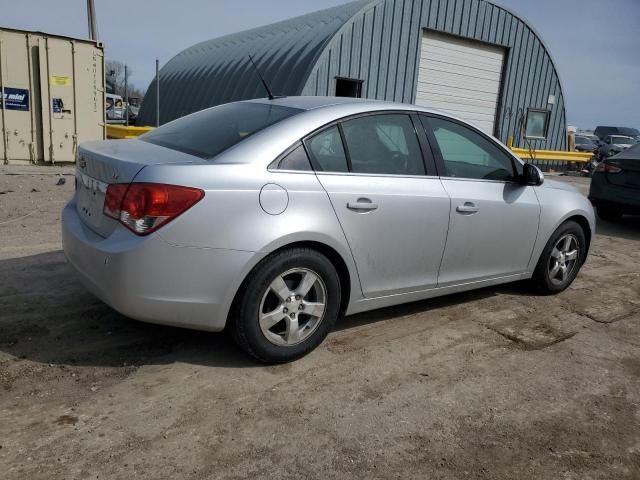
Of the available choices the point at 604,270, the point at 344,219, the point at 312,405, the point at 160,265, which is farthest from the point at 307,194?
the point at 604,270

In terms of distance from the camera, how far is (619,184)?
883cm

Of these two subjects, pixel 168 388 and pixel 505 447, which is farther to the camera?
pixel 168 388

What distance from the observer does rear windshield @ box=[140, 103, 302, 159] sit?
3355 mm

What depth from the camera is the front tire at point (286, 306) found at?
10.3 ft

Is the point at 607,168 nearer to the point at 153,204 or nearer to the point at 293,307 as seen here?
the point at 293,307

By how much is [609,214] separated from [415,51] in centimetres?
814

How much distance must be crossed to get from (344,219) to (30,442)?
1.99 meters

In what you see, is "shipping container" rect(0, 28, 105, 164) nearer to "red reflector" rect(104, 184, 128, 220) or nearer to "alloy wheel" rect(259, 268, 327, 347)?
"red reflector" rect(104, 184, 128, 220)

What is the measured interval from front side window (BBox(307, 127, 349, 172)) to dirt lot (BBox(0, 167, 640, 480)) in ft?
3.88

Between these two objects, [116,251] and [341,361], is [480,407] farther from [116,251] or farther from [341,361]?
[116,251]

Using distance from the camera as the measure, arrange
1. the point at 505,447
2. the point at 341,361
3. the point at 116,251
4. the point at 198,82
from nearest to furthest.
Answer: the point at 505,447, the point at 116,251, the point at 341,361, the point at 198,82

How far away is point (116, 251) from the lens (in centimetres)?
293

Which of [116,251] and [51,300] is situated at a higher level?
[116,251]

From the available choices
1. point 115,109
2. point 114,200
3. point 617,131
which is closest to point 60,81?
point 114,200
